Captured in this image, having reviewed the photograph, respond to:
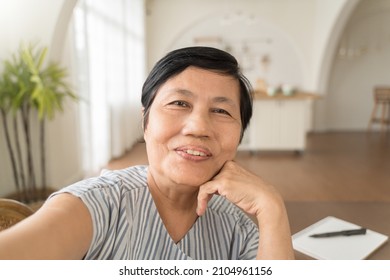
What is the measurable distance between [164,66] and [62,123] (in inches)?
106

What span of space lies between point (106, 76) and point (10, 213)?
3.83 m

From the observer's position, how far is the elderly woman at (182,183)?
0.67 metres

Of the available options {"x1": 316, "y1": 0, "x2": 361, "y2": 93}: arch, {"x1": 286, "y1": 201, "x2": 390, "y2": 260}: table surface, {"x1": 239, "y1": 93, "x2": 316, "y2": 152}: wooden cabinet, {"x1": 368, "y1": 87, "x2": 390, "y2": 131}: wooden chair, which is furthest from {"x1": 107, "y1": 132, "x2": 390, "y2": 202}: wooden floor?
{"x1": 286, "y1": 201, "x2": 390, "y2": 260}: table surface

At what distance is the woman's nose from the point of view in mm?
684

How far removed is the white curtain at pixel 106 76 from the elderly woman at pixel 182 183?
239cm

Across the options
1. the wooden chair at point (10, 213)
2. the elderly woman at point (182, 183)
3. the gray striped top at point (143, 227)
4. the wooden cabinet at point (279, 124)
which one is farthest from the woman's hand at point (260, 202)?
the wooden cabinet at point (279, 124)

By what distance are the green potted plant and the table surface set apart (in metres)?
1.88

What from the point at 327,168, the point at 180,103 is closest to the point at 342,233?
the point at 180,103

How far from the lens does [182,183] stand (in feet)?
2.38

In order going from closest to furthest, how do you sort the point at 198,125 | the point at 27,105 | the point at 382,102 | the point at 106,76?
the point at 198,125, the point at 27,105, the point at 106,76, the point at 382,102

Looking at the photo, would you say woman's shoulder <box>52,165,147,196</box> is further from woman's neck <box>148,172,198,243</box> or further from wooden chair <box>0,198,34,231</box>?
wooden chair <box>0,198,34,231</box>

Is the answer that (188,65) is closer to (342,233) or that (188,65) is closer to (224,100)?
(224,100)

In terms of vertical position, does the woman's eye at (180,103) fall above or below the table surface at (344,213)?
above

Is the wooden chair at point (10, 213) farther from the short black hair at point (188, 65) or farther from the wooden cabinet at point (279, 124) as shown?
the wooden cabinet at point (279, 124)
